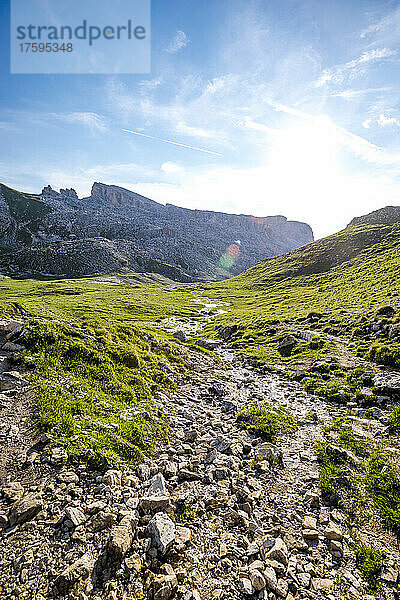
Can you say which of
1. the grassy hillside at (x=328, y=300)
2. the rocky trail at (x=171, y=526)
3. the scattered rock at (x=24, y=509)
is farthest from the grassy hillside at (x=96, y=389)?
the grassy hillside at (x=328, y=300)

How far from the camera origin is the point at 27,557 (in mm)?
5434

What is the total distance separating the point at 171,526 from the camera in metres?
6.96

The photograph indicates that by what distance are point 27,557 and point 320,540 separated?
7436mm

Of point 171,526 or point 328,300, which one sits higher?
point 328,300

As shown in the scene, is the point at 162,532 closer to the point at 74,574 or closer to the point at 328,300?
the point at 74,574

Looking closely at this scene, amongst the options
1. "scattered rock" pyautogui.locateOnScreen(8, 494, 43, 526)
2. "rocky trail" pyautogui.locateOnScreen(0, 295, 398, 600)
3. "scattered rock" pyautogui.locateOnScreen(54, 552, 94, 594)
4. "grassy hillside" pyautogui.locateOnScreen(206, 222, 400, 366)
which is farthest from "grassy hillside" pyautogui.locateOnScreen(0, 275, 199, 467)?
"grassy hillside" pyautogui.locateOnScreen(206, 222, 400, 366)

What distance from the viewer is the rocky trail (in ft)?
18.3

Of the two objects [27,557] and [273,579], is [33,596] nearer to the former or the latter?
[27,557]

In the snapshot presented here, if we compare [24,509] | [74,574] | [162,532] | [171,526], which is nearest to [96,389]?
[24,509]

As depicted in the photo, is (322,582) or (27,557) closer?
(27,557)

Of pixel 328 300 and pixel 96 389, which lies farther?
pixel 328 300

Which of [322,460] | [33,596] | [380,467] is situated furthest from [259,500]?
[33,596]

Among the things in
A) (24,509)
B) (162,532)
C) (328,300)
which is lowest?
(162,532)

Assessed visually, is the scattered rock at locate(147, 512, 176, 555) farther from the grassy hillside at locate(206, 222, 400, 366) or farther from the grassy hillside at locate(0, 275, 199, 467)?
the grassy hillside at locate(206, 222, 400, 366)
